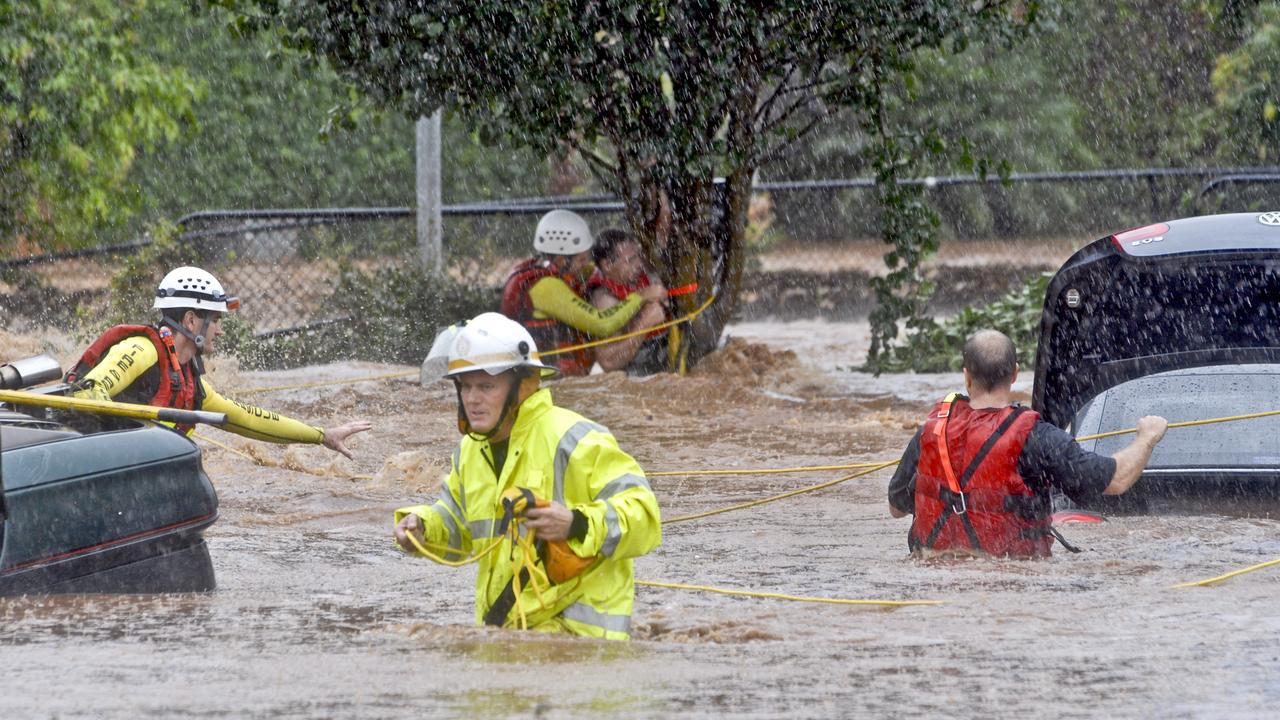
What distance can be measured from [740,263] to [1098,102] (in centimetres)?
1621

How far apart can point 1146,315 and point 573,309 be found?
576 cm

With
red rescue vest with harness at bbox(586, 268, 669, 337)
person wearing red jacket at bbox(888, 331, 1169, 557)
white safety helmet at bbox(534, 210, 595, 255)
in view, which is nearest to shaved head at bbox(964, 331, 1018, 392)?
person wearing red jacket at bbox(888, 331, 1169, 557)

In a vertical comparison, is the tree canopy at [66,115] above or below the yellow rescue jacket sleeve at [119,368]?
above

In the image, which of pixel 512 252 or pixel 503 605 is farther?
pixel 512 252

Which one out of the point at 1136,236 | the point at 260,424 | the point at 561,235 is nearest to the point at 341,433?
the point at 260,424

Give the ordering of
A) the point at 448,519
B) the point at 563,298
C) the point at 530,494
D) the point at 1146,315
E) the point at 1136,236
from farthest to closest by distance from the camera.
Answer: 1. the point at 563,298
2. the point at 1146,315
3. the point at 1136,236
4. the point at 448,519
5. the point at 530,494

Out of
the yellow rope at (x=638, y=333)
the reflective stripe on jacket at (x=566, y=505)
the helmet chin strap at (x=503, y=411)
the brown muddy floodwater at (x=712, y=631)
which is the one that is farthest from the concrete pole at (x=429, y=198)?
the helmet chin strap at (x=503, y=411)

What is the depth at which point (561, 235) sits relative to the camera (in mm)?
12898

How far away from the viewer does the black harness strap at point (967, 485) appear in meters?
5.93

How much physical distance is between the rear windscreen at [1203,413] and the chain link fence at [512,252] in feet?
19.2

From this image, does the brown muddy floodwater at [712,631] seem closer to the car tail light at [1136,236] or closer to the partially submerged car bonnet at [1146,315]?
the partially submerged car bonnet at [1146,315]

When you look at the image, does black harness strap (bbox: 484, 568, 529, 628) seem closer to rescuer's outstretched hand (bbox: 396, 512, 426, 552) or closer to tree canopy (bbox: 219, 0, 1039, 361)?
rescuer's outstretched hand (bbox: 396, 512, 426, 552)

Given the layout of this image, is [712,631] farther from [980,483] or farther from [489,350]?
[489,350]

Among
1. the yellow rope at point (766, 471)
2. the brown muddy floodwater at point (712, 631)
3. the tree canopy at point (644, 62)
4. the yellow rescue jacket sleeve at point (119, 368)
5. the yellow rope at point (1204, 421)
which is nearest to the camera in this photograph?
the brown muddy floodwater at point (712, 631)
